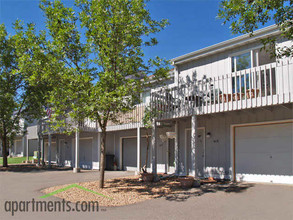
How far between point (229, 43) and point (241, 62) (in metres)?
0.97

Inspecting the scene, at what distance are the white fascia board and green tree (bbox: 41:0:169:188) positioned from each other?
328 centimetres

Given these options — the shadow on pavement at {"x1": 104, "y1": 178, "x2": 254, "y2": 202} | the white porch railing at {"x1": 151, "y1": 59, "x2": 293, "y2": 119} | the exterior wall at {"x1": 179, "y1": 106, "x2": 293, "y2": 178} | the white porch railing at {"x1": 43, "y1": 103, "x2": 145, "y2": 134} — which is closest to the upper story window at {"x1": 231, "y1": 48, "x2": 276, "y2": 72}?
the white porch railing at {"x1": 151, "y1": 59, "x2": 293, "y2": 119}

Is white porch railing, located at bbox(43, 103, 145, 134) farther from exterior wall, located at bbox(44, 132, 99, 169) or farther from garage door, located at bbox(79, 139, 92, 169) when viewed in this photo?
garage door, located at bbox(79, 139, 92, 169)

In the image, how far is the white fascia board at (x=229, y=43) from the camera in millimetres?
10680

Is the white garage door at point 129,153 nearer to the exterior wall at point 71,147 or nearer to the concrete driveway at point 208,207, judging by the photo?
the exterior wall at point 71,147

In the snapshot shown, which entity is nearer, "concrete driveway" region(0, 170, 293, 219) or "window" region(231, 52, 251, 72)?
"concrete driveway" region(0, 170, 293, 219)

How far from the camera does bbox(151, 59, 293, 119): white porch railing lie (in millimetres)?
8758

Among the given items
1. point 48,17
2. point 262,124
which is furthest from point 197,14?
point 48,17

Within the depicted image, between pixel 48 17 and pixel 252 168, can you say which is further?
pixel 252 168

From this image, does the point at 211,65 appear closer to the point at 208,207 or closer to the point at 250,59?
the point at 250,59

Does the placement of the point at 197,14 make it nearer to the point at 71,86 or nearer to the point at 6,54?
the point at 71,86

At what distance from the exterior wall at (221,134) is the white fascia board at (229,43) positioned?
2919mm

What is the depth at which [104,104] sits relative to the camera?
8398 mm

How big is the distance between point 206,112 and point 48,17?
254 inches
